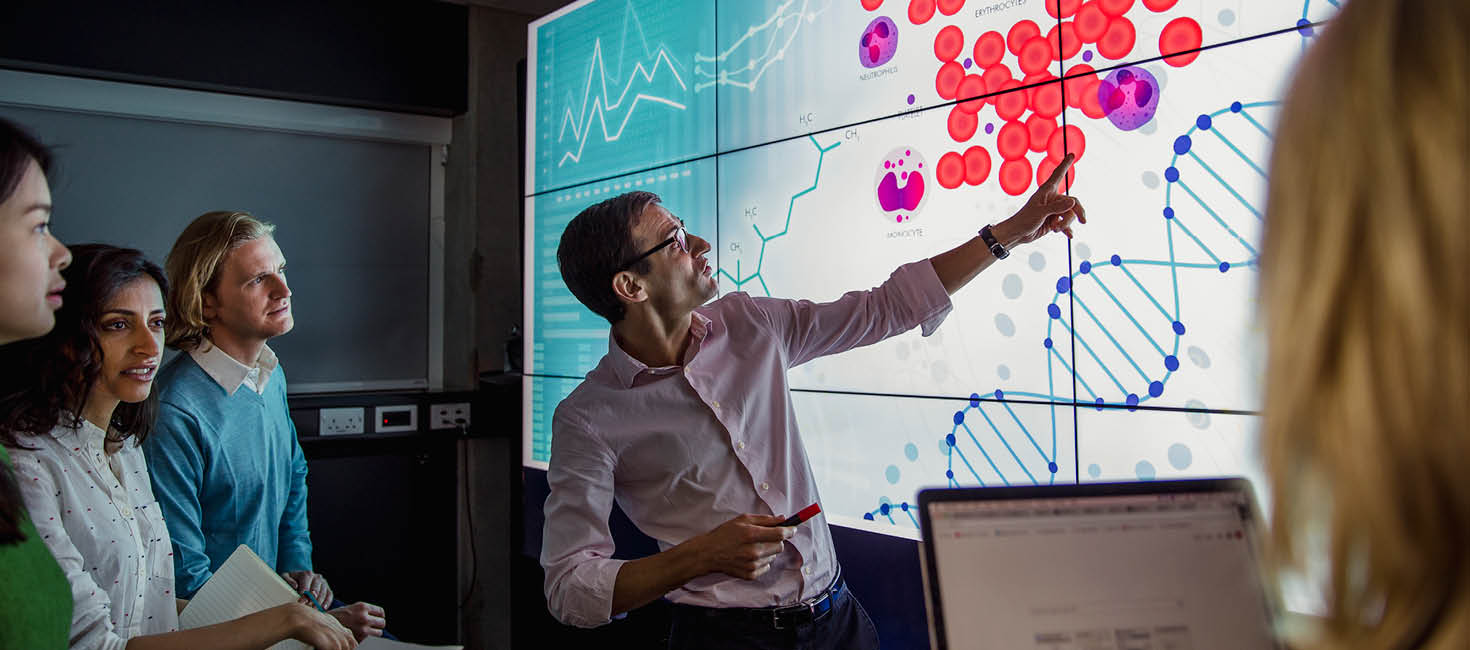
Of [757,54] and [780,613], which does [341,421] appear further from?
[780,613]

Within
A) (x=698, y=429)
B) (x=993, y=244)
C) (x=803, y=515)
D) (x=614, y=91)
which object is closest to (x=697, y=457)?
(x=698, y=429)

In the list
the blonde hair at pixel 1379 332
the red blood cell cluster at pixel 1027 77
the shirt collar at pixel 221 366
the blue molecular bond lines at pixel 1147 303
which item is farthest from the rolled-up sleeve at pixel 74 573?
the red blood cell cluster at pixel 1027 77

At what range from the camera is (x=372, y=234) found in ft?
12.2

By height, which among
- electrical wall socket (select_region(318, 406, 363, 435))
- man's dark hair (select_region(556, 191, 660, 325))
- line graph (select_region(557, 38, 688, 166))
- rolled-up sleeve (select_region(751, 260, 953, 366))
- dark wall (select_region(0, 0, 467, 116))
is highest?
dark wall (select_region(0, 0, 467, 116))

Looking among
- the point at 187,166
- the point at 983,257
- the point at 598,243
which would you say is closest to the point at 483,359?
the point at 187,166

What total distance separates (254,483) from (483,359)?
1.74 meters

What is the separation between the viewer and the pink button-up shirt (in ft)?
5.00

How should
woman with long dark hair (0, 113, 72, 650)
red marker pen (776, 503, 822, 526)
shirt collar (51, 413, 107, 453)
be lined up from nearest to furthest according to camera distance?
woman with long dark hair (0, 113, 72, 650) → red marker pen (776, 503, 822, 526) → shirt collar (51, 413, 107, 453)

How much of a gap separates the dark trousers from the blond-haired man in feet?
2.32

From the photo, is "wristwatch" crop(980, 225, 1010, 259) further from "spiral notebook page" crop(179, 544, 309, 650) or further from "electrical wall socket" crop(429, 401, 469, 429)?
"electrical wall socket" crop(429, 401, 469, 429)

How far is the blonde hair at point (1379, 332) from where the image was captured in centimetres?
37

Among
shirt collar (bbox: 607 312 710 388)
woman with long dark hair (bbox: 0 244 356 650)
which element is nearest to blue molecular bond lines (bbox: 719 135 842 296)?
shirt collar (bbox: 607 312 710 388)

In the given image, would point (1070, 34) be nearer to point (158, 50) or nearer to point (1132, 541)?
point (1132, 541)

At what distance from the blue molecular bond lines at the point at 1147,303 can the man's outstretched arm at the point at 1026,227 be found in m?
0.14
